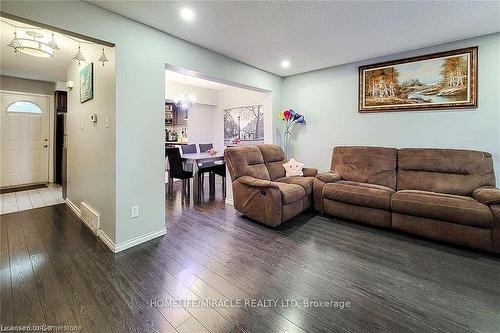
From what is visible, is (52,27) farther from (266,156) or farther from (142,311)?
(266,156)

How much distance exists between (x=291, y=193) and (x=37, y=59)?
4.48m

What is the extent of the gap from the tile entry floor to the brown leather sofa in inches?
181

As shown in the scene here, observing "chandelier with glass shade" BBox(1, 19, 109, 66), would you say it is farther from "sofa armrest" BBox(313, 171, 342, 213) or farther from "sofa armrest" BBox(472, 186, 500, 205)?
"sofa armrest" BBox(472, 186, 500, 205)

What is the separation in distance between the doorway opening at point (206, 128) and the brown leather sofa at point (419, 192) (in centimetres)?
167

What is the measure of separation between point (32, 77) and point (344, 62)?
20.6 feet

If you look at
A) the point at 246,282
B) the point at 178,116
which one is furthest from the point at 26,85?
the point at 246,282

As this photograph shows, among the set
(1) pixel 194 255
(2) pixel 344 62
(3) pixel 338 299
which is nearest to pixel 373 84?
(2) pixel 344 62

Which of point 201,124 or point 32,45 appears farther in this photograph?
point 201,124

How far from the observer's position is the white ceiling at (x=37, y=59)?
2797mm

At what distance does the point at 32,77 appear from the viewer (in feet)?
16.3

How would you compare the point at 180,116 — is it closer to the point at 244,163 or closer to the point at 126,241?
the point at 244,163

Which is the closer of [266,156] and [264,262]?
[264,262]

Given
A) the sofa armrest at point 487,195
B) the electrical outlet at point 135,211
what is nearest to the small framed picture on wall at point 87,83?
the electrical outlet at point 135,211

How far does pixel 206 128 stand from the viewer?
283 inches
